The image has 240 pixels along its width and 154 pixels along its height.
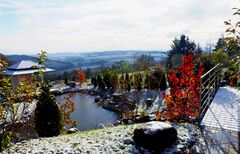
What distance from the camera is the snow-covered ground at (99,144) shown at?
12.8ft

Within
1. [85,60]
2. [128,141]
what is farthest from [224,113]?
[85,60]

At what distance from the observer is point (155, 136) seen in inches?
152

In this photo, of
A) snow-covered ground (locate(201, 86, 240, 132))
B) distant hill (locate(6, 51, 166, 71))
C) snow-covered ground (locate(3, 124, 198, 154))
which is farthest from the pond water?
snow-covered ground (locate(201, 86, 240, 132))

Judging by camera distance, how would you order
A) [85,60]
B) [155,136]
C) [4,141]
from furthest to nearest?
[85,60] < [4,141] < [155,136]

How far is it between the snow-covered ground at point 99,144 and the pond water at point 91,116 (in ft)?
9.56

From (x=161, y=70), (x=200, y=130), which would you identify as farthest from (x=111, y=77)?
(x=200, y=130)

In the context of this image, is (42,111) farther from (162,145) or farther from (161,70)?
(161,70)

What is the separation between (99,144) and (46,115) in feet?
6.39

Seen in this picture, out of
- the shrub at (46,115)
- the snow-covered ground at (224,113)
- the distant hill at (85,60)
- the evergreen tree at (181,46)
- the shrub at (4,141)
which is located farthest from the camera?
the evergreen tree at (181,46)

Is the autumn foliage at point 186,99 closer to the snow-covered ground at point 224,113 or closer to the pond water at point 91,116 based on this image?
the snow-covered ground at point 224,113

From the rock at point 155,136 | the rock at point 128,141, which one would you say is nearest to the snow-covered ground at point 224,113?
the rock at point 155,136

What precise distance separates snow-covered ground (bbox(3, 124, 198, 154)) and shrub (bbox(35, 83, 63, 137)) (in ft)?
2.61

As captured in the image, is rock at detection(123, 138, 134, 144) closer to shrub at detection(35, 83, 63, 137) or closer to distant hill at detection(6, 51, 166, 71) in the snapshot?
shrub at detection(35, 83, 63, 137)

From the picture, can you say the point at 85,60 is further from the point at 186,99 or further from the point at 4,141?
the point at 4,141
